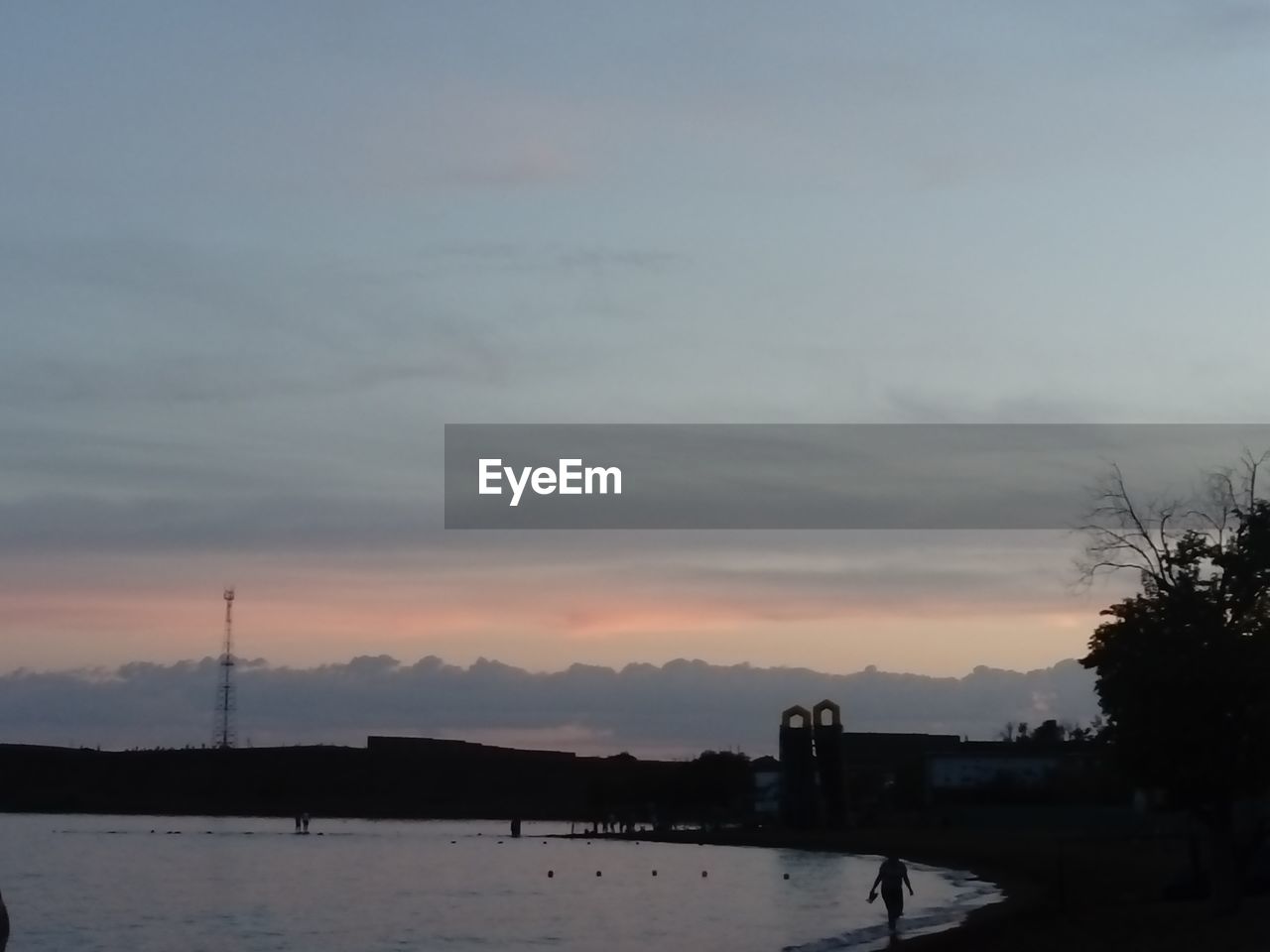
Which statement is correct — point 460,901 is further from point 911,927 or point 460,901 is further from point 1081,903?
point 1081,903

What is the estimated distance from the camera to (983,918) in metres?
49.5

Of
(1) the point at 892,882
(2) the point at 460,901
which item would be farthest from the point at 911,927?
(2) the point at 460,901

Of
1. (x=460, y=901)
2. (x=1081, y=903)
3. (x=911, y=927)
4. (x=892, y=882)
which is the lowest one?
(x=460, y=901)

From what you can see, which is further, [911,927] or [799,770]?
[799,770]

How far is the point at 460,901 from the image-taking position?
82.9m

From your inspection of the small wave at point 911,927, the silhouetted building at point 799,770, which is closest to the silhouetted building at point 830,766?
the silhouetted building at point 799,770

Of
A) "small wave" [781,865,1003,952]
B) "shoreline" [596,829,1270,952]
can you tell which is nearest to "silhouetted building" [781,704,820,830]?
"shoreline" [596,829,1270,952]

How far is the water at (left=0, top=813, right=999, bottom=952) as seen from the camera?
6000 centimetres

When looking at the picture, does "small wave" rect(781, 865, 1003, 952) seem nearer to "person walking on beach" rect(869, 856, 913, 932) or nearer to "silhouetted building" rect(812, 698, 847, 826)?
"person walking on beach" rect(869, 856, 913, 932)

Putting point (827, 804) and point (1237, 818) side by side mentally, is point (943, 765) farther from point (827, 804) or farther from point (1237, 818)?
point (1237, 818)

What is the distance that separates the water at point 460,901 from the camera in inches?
2362

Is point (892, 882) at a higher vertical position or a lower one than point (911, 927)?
higher

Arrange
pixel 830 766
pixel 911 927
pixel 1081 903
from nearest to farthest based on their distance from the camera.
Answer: pixel 1081 903 < pixel 911 927 < pixel 830 766

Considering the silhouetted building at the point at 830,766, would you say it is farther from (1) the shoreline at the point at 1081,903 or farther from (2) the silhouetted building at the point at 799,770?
(1) the shoreline at the point at 1081,903
